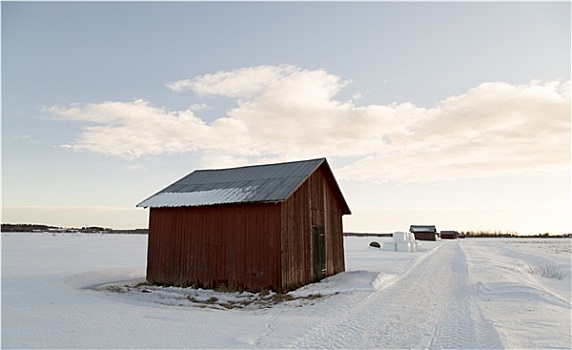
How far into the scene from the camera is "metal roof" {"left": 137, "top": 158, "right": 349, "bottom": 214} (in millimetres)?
16484

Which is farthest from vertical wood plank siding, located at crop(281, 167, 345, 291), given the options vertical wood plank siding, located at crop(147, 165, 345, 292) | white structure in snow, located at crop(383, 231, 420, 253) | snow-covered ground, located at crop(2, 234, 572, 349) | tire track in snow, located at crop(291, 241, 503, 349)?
white structure in snow, located at crop(383, 231, 420, 253)

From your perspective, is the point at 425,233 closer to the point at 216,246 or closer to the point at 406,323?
the point at 216,246

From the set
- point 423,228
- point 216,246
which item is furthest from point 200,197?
point 423,228

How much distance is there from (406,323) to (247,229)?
7787 millimetres

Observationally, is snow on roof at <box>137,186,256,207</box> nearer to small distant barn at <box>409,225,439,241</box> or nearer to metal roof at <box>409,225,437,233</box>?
small distant barn at <box>409,225,439,241</box>

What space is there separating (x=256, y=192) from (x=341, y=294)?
5.13m

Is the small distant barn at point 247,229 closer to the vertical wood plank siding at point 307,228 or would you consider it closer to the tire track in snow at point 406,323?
the vertical wood plank siding at point 307,228

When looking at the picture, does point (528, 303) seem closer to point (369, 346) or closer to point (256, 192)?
point (369, 346)

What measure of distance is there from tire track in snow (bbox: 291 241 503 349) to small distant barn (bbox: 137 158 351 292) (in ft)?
11.5

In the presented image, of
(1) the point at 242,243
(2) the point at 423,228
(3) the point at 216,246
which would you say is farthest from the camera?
(2) the point at 423,228

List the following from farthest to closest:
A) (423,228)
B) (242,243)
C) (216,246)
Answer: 1. (423,228)
2. (216,246)
3. (242,243)

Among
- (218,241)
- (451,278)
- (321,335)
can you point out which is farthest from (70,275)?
(451,278)

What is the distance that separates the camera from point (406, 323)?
1001cm

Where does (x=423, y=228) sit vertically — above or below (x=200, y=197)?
below
